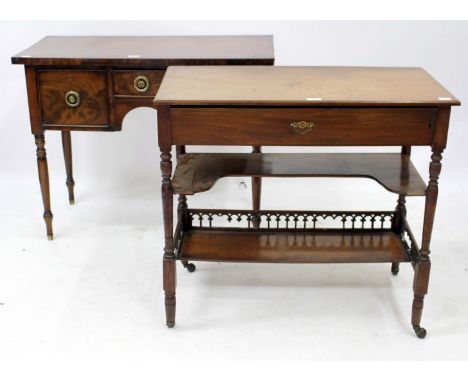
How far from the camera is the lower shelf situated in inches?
125

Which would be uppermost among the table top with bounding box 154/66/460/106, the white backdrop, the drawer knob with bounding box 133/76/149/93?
the table top with bounding box 154/66/460/106

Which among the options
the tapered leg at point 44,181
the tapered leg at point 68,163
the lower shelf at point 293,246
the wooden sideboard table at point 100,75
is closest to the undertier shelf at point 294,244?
the lower shelf at point 293,246

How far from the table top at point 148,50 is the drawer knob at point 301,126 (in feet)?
2.38

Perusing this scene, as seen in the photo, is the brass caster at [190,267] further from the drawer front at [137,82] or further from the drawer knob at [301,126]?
the drawer knob at [301,126]

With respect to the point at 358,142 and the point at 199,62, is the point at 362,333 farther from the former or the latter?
the point at 199,62

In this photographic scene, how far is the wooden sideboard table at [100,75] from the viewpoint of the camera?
11.3 feet

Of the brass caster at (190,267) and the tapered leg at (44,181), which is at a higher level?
the tapered leg at (44,181)

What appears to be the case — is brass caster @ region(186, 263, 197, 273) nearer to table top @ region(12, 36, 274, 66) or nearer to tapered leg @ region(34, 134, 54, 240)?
tapered leg @ region(34, 134, 54, 240)

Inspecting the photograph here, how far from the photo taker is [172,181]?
3094mm

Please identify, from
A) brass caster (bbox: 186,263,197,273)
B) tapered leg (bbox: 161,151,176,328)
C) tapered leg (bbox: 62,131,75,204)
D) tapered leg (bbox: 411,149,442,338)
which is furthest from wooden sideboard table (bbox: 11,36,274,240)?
tapered leg (bbox: 411,149,442,338)

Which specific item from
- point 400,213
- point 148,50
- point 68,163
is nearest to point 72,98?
point 148,50

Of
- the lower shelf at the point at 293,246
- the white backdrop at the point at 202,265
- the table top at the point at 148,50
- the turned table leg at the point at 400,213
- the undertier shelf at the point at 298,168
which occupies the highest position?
the table top at the point at 148,50

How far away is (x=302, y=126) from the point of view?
2.79 metres

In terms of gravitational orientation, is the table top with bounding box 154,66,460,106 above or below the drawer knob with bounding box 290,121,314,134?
above
